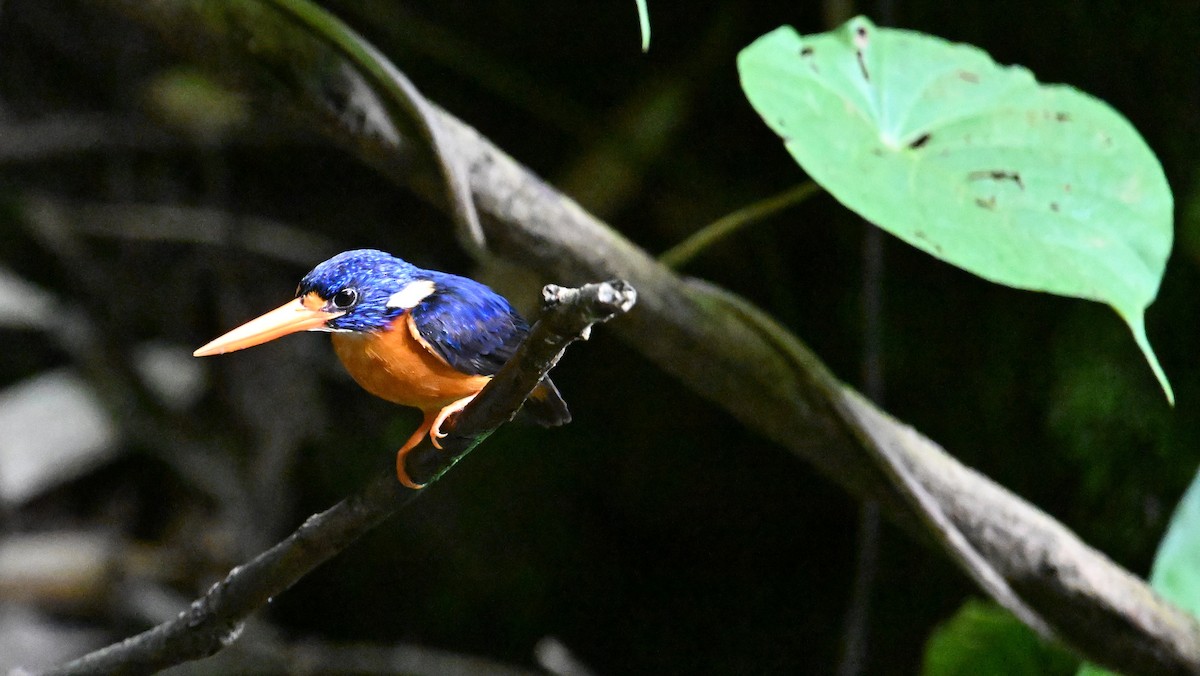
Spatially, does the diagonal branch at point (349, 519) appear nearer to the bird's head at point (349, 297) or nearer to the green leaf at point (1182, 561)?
the bird's head at point (349, 297)

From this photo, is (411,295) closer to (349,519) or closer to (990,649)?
(349,519)

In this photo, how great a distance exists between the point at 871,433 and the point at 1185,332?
29.7 inches

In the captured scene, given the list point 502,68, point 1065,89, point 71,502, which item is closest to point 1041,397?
point 1065,89

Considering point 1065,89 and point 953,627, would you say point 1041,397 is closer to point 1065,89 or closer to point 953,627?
point 953,627

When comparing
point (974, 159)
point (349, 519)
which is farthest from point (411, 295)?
point (974, 159)

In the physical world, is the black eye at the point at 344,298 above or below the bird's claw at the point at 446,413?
above

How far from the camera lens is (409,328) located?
1.76 ft

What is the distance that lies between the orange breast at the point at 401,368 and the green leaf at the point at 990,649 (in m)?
1.17

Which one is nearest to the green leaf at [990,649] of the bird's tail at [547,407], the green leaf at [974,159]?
the green leaf at [974,159]

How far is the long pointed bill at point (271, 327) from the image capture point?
0.46m

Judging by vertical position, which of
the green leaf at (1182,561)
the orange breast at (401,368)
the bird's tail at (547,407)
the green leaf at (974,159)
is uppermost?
the orange breast at (401,368)

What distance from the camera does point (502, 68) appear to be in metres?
1.82

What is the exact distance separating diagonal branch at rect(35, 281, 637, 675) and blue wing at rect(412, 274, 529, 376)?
50 mm

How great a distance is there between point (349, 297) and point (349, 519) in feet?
0.43
